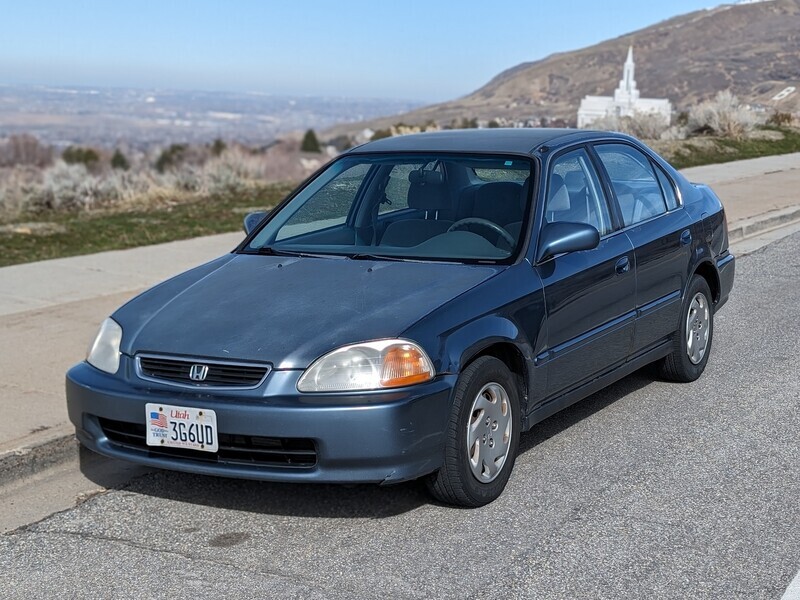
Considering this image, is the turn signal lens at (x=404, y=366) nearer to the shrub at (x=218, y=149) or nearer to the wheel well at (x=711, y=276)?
the wheel well at (x=711, y=276)

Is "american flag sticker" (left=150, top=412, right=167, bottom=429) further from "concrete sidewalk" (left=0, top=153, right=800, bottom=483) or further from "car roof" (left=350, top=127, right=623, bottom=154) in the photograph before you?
"car roof" (left=350, top=127, right=623, bottom=154)

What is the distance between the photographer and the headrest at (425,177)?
611 centimetres

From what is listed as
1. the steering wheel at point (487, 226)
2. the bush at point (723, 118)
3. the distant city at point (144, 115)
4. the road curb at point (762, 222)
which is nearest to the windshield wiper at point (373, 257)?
the steering wheel at point (487, 226)

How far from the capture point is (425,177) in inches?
242

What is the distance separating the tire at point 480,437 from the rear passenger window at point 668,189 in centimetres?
220

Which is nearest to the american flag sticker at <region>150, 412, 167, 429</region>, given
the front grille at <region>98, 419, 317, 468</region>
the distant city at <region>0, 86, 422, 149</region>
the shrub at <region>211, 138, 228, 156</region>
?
the front grille at <region>98, 419, 317, 468</region>

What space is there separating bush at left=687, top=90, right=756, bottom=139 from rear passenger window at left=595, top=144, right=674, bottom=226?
64.1ft

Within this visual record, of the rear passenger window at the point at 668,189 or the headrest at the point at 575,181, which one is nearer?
the headrest at the point at 575,181

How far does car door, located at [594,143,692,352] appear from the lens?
6371mm

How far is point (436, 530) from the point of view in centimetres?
475

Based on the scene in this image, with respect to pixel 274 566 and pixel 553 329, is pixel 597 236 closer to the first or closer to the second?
pixel 553 329

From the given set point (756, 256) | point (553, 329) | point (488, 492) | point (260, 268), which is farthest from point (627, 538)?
point (756, 256)

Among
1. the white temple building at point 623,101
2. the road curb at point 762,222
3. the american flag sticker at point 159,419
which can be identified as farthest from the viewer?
the white temple building at point 623,101

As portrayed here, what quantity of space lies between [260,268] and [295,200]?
2.75ft
